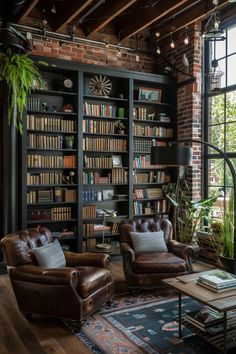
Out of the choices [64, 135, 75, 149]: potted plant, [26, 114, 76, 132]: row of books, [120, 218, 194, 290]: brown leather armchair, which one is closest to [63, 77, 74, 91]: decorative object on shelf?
[26, 114, 76, 132]: row of books

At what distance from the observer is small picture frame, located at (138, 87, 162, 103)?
592 cm

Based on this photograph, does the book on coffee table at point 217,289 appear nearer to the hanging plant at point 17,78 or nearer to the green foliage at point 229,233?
the green foliage at point 229,233

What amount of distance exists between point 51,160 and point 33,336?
2.76 m

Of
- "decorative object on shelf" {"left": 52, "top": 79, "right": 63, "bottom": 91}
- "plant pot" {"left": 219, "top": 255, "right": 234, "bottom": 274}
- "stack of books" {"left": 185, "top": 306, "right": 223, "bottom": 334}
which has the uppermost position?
"decorative object on shelf" {"left": 52, "top": 79, "right": 63, "bottom": 91}

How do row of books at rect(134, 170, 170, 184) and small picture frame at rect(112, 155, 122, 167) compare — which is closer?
small picture frame at rect(112, 155, 122, 167)

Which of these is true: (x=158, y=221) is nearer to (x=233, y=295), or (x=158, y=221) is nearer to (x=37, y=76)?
(x=233, y=295)

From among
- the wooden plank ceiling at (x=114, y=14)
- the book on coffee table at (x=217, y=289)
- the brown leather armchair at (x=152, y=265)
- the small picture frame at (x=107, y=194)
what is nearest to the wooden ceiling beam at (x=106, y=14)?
the wooden plank ceiling at (x=114, y=14)

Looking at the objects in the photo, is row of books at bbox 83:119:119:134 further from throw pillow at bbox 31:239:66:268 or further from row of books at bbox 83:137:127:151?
throw pillow at bbox 31:239:66:268

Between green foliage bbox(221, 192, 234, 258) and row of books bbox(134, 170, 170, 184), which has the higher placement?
row of books bbox(134, 170, 170, 184)

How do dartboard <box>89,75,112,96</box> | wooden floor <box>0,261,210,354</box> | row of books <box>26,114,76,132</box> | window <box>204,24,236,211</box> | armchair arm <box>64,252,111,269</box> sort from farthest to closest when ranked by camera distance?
dartboard <box>89,75,112,96</box> < window <box>204,24,236,211</box> < row of books <box>26,114,76,132</box> < armchair arm <box>64,252,111,269</box> < wooden floor <box>0,261,210,354</box>

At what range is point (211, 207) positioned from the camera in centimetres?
532

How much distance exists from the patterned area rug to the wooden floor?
0.37ft

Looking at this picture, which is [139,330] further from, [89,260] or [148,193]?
[148,193]

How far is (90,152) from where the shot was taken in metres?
5.60
